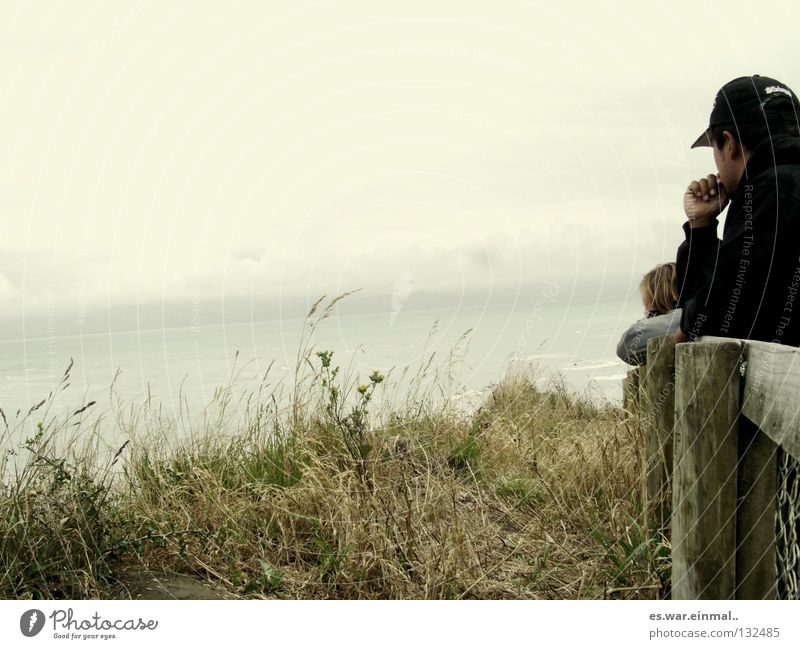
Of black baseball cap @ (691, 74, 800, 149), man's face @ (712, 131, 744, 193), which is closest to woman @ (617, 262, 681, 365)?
man's face @ (712, 131, 744, 193)

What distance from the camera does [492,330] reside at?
4.89 m

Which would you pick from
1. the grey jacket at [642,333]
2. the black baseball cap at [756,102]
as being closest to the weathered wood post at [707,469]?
the black baseball cap at [756,102]

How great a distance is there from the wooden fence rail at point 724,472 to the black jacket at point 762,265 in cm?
15

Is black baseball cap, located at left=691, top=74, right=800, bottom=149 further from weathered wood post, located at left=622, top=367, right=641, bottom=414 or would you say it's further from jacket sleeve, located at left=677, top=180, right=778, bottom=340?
weathered wood post, located at left=622, top=367, right=641, bottom=414

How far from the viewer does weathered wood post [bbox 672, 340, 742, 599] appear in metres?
2.39

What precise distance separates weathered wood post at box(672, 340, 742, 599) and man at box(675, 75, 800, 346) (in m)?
0.21

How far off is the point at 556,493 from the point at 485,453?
74 cm

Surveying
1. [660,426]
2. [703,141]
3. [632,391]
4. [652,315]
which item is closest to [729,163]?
[703,141]

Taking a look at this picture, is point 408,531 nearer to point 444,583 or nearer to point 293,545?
point 444,583

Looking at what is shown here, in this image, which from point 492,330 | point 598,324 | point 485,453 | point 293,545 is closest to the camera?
point 293,545

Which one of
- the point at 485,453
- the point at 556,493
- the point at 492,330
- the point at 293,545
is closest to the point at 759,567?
the point at 556,493

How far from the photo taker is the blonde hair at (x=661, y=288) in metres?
4.45

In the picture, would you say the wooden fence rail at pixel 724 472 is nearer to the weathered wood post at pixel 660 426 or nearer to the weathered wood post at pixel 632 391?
the weathered wood post at pixel 660 426

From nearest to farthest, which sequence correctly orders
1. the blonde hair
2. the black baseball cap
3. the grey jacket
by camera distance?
the black baseball cap < the grey jacket < the blonde hair
